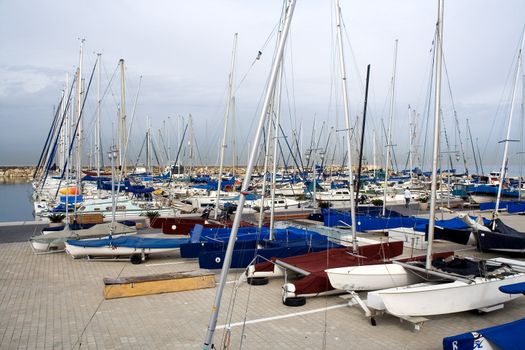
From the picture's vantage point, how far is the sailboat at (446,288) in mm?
7996

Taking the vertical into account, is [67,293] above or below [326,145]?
below

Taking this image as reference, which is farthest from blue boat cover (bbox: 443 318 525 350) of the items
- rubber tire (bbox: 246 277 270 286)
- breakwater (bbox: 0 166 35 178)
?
breakwater (bbox: 0 166 35 178)

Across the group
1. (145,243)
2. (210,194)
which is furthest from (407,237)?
(210,194)

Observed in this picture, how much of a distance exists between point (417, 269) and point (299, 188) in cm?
3085

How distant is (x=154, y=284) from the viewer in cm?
1013

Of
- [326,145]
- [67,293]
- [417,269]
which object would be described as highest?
[326,145]

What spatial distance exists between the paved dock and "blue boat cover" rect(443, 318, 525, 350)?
1.10 metres

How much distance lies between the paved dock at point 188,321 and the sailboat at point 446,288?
0.36 m

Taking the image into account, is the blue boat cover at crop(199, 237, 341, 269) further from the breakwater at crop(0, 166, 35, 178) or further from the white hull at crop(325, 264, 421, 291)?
the breakwater at crop(0, 166, 35, 178)

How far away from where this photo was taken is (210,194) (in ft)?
110

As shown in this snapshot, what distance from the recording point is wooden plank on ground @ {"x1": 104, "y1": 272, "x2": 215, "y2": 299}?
9.80m

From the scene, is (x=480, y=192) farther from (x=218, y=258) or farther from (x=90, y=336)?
(x=90, y=336)

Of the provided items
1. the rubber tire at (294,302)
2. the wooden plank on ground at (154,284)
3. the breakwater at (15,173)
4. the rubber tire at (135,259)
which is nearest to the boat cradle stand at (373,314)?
the rubber tire at (294,302)

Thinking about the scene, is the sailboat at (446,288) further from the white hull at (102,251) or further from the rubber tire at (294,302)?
the white hull at (102,251)
